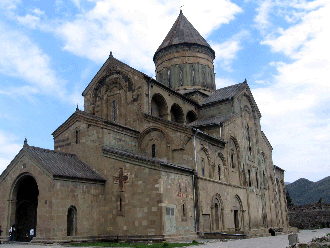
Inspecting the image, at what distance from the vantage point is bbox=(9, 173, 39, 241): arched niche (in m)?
19.0

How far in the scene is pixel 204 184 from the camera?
21.3 metres

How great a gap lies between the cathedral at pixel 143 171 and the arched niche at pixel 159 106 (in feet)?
0.28

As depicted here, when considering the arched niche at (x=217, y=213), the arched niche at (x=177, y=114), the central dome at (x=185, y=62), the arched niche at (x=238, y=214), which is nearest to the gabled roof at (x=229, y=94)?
the arched niche at (x=177, y=114)

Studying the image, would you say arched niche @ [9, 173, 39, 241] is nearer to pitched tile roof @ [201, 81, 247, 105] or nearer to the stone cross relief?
the stone cross relief

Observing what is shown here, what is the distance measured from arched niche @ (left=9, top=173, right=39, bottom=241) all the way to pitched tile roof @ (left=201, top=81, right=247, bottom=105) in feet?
51.7

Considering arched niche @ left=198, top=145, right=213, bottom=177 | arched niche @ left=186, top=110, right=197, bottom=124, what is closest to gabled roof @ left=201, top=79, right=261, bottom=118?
arched niche @ left=186, top=110, right=197, bottom=124

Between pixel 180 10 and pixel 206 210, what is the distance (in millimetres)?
25139

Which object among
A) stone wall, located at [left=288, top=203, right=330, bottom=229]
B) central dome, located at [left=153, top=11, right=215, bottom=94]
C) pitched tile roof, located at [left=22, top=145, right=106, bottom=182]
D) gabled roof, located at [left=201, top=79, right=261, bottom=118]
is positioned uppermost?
central dome, located at [left=153, top=11, right=215, bottom=94]

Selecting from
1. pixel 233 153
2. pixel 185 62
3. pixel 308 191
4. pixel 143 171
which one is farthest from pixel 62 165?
pixel 308 191

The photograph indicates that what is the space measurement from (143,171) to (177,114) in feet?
37.6

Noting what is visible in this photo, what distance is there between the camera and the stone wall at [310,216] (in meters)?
38.6

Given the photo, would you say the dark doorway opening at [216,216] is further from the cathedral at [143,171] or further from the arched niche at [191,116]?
the arched niche at [191,116]

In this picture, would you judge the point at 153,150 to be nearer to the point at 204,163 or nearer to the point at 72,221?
the point at 204,163

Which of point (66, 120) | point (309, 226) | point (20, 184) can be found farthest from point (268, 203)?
point (20, 184)
